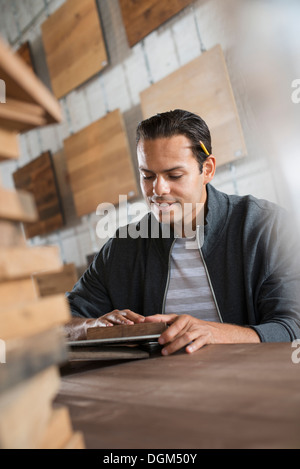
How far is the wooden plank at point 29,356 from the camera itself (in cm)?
32

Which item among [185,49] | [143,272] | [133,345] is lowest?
[133,345]

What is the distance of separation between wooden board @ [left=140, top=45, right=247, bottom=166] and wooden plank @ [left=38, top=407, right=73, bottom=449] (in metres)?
1.84

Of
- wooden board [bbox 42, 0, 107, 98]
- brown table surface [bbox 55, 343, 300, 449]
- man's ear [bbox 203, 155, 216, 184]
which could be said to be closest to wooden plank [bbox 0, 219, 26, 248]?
brown table surface [bbox 55, 343, 300, 449]

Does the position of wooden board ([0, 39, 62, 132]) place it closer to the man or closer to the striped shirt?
the man

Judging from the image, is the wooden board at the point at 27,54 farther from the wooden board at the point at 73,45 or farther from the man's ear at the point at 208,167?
the man's ear at the point at 208,167

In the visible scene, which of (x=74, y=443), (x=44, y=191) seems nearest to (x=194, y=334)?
(x=74, y=443)

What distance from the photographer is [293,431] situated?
385mm

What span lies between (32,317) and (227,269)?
1236mm

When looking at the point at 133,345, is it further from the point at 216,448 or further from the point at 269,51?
the point at 269,51

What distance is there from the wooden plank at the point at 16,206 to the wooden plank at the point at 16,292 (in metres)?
0.05

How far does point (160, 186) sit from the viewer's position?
1592mm

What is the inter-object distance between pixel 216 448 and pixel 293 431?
71mm

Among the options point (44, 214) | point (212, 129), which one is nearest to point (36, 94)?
point (212, 129)

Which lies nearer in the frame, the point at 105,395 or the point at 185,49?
the point at 105,395
